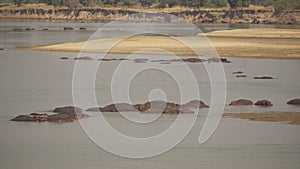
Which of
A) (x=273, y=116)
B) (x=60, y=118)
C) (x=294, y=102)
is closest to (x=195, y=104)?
(x=273, y=116)

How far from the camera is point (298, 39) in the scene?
5956 centimetres

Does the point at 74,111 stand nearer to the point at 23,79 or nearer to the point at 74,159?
the point at 74,159

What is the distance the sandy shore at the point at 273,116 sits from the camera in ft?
73.4

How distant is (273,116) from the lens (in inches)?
910

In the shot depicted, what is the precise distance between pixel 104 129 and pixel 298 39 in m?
41.1

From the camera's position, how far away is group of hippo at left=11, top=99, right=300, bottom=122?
22.0 meters

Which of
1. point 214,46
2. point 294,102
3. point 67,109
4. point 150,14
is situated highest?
point 67,109

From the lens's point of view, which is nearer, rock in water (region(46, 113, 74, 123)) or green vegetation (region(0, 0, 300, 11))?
rock in water (region(46, 113, 74, 123))

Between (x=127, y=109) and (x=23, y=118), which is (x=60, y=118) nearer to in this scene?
(x=23, y=118)

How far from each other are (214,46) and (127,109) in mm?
28829

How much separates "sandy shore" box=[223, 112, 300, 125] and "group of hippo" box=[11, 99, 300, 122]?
1.59m

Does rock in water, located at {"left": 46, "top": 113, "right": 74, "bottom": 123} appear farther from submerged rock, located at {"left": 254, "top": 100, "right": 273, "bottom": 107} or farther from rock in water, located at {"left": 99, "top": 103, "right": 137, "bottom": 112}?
submerged rock, located at {"left": 254, "top": 100, "right": 273, "bottom": 107}

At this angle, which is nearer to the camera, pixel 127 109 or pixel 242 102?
pixel 127 109

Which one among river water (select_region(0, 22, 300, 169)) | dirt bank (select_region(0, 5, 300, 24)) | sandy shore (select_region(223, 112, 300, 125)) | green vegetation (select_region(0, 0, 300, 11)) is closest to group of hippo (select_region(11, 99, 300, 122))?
river water (select_region(0, 22, 300, 169))
